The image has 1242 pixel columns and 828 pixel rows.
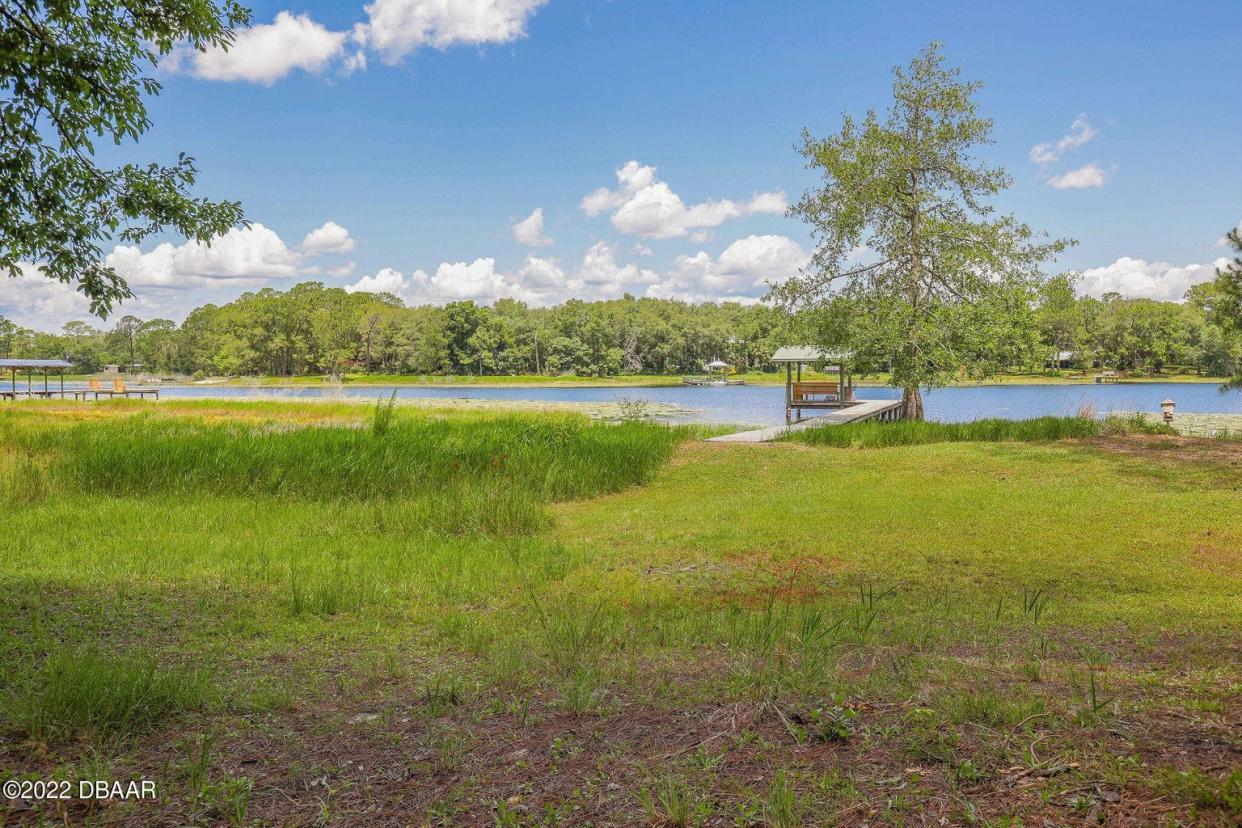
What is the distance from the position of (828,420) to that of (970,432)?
17.9 ft

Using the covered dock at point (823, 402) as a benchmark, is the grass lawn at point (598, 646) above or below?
below

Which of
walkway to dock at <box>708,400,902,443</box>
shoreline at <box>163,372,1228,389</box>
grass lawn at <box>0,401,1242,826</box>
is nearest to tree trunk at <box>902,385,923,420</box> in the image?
walkway to dock at <box>708,400,902,443</box>

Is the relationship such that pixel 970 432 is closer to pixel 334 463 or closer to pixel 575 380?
pixel 334 463

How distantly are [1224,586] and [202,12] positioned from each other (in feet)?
33.7

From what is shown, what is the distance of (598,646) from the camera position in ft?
13.8

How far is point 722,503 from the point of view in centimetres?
1043

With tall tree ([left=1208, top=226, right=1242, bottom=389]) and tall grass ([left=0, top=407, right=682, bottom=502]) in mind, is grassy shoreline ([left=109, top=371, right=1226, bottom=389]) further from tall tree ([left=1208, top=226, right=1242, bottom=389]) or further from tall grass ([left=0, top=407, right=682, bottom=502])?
tall grass ([left=0, top=407, right=682, bottom=502])

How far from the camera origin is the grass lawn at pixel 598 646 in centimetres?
250

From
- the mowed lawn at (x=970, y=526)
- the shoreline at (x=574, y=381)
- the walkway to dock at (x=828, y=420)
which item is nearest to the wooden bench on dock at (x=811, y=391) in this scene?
the walkway to dock at (x=828, y=420)

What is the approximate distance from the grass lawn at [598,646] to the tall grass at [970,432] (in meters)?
5.25

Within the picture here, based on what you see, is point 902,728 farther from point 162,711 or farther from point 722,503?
point 722,503

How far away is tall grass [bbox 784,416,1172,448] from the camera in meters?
16.6

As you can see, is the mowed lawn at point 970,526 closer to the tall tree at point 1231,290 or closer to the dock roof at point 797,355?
the tall tree at point 1231,290

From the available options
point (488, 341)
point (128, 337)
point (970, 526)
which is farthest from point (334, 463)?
point (128, 337)
